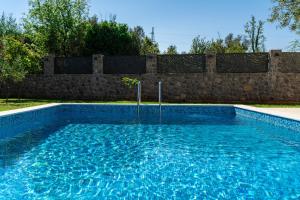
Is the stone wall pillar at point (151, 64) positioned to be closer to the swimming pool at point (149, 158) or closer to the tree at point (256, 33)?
the swimming pool at point (149, 158)

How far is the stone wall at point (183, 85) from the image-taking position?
16938 millimetres

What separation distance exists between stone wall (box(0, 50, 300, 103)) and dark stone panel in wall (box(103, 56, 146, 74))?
29cm

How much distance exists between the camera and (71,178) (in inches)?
182

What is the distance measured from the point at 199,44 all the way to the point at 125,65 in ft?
60.4

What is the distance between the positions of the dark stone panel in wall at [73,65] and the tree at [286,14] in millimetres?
10571

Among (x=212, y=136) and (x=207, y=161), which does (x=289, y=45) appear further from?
(x=207, y=161)

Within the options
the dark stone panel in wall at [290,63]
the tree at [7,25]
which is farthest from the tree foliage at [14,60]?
the dark stone panel in wall at [290,63]

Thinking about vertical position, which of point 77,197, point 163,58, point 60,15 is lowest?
point 77,197

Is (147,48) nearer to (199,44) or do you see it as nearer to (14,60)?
(199,44)

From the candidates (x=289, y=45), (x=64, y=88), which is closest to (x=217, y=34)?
(x=289, y=45)

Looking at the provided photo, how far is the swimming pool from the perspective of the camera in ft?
13.7

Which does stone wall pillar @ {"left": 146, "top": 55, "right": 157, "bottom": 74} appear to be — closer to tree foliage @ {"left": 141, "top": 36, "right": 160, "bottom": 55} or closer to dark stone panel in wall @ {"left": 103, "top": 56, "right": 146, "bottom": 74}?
dark stone panel in wall @ {"left": 103, "top": 56, "right": 146, "bottom": 74}

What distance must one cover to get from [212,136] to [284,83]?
1049 cm

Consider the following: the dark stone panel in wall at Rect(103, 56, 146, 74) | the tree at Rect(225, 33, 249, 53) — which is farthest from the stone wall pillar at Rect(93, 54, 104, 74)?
the tree at Rect(225, 33, 249, 53)
